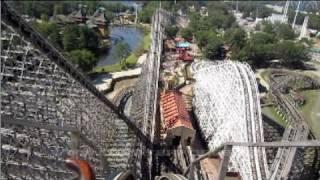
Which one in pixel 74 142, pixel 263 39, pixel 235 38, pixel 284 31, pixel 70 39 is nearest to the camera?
pixel 74 142

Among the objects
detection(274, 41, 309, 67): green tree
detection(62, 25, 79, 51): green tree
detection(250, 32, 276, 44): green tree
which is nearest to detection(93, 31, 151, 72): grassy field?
detection(62, 25, 79, 51): green tree

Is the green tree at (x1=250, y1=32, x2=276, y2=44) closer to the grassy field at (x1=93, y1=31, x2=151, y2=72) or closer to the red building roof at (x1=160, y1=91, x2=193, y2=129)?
the grassy field at (x1=93, y1=31, x2=151, y2=72)

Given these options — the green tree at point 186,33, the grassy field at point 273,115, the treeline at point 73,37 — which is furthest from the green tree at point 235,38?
the treeline at point 73,37

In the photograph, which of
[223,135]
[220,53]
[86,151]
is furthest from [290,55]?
[86,151]

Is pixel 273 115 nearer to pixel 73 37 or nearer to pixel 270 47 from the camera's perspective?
pixel 270 47

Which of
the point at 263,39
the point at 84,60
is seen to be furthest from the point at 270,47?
the point at 84,60

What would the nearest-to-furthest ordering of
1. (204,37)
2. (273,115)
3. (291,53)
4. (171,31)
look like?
1. (273,115)
2. (291,53)
3. (204,37)
4. (171,31)
